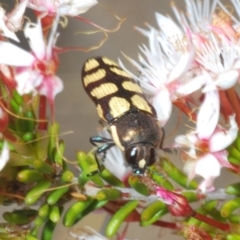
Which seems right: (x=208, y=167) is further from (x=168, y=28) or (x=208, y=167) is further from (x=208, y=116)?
(x=168, y=28)

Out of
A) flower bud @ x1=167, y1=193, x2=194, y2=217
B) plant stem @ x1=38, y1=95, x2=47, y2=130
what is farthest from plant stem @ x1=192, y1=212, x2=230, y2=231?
plant stem @ x1=38, y1=95, x2=47, y2=130

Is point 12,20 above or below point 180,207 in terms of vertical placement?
above

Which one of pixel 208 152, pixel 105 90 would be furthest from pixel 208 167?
pixel 105 90

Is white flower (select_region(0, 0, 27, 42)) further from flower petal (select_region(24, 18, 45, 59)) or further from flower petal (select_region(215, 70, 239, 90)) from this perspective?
flower petal (select_region(215, 70, 239, 90))

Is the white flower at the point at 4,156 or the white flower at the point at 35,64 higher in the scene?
the white flower at the point at 35,64

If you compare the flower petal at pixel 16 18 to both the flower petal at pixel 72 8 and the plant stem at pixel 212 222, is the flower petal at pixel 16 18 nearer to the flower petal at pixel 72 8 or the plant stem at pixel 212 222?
the flower petal at pixel 72 8

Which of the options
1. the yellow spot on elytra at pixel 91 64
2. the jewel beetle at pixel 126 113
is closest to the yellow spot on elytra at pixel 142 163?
the jewel beetle at pixel 126 113
